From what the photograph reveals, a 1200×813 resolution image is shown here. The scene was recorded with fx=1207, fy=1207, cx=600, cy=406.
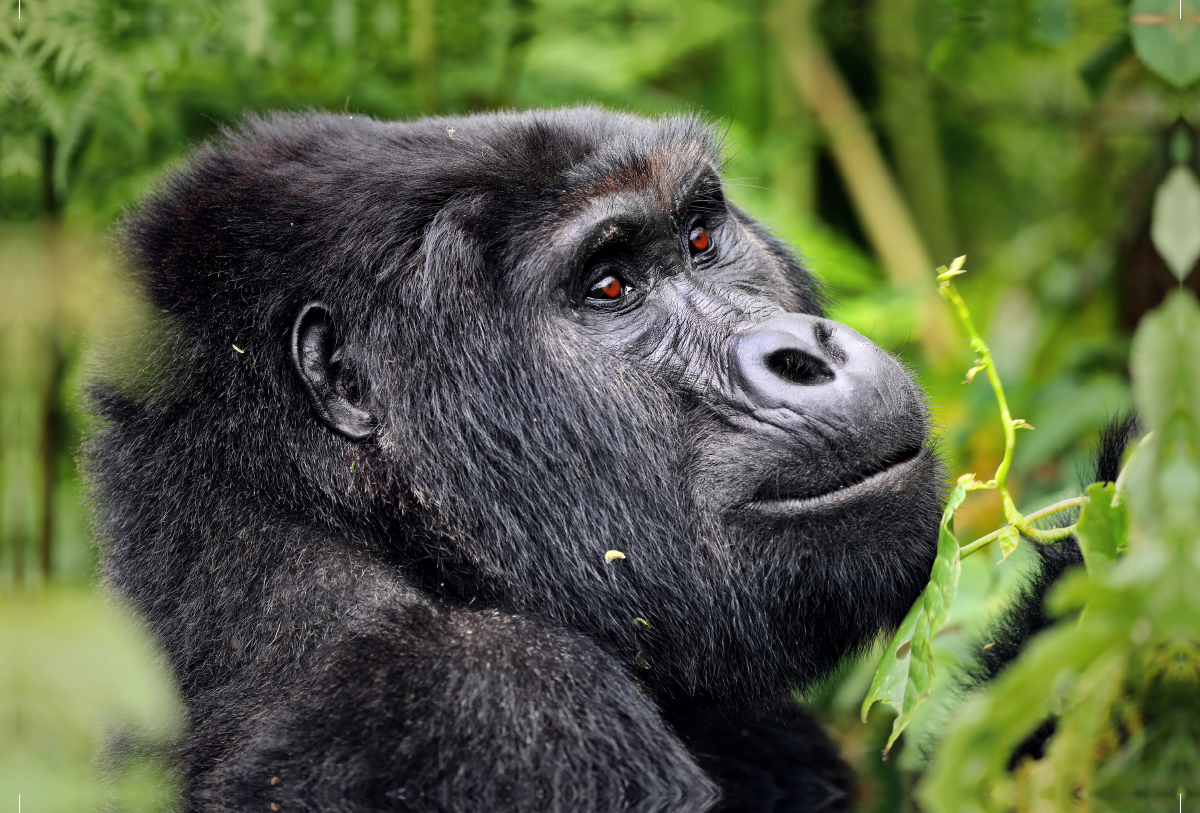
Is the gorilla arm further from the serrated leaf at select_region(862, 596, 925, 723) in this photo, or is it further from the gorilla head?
the serrated leaf at select_region(862, 596, 925, 723)

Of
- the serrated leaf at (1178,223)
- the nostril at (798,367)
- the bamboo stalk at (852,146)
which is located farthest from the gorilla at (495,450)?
the bamboo stalk at (852,146)

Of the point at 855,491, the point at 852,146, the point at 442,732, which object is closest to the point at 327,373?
the point at 442,732

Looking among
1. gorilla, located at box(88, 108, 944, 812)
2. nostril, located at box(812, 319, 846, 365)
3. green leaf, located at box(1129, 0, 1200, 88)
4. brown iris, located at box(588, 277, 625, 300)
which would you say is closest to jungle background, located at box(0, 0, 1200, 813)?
green leaf, located at box(1129, 0, 1200, 88)

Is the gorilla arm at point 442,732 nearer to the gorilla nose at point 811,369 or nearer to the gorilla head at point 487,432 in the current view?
the gorilla head at point 487,432

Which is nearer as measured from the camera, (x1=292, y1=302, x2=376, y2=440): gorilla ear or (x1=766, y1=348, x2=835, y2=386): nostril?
(x1=766, y1=348, x2=835, y2=386): nostril

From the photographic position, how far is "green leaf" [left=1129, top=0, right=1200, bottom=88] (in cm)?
281

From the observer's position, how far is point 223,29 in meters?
5.21

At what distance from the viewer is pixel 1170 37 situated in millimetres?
2936

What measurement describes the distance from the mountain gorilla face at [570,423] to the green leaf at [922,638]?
0.82 ft

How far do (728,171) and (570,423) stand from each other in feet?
4.15

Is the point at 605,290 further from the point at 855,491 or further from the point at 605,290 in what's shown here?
the point at 855,491

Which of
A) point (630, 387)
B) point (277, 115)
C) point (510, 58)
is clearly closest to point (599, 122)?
point (630, 387)

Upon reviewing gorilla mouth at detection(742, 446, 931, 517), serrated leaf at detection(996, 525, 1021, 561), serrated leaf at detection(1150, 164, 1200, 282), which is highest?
serrated leaf at detection(1150, 164, 1200, 282)

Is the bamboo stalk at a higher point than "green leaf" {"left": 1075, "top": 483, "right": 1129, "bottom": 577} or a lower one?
higher
